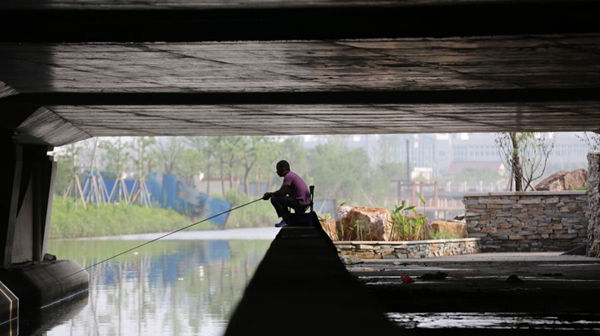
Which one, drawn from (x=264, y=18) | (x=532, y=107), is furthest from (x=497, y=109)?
(x=264, y=18)

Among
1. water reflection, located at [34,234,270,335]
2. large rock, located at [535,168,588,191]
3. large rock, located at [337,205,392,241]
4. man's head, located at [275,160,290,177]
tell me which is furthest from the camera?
large rock, located at [535,168,588,191]

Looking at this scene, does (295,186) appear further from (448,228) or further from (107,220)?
(107,220)

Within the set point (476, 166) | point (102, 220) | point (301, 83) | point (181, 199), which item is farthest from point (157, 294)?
point (476, 166)

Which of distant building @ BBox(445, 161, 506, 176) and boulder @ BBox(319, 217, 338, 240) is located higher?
distant building @ BBox(445, 161, 506, 176)

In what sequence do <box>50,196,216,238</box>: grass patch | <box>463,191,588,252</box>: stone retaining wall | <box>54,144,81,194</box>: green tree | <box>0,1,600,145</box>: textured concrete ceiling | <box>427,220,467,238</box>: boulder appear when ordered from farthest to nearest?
<box>54,144,81,194</box>: green tree
<box>50,196,216,238</box>: grass patch
<box>427,220,467,238</box>: boulder
<box>463,191,588,252</box>: stone retaining wall
<box>0,1,600,145</box>: textured concrete ceiling

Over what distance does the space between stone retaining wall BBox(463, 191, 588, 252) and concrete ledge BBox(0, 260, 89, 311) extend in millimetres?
11636

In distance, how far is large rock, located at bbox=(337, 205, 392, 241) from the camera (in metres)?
24.6

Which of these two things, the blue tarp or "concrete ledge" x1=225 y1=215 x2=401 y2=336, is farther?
the blue tarp

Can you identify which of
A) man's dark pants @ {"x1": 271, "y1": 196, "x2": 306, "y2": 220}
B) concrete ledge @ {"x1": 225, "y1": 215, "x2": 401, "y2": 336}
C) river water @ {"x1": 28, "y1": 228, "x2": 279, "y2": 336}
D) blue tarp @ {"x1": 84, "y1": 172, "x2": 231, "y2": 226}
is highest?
→ blue tarp @ {"x1": 84, "y1": 172, "x2": 231, "y2": 226}

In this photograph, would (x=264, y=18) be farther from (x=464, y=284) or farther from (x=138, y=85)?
(x=464, y=284)

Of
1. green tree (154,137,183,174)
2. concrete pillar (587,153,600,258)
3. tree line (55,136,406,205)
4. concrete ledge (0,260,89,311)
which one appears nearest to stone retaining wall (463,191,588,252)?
concrete pillar (587,153,600,258)

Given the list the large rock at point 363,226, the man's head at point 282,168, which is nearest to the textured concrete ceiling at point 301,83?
the man's head at point 282,168

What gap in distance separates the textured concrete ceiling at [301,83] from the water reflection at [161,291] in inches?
136

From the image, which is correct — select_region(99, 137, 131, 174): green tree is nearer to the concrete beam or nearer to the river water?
the river water
